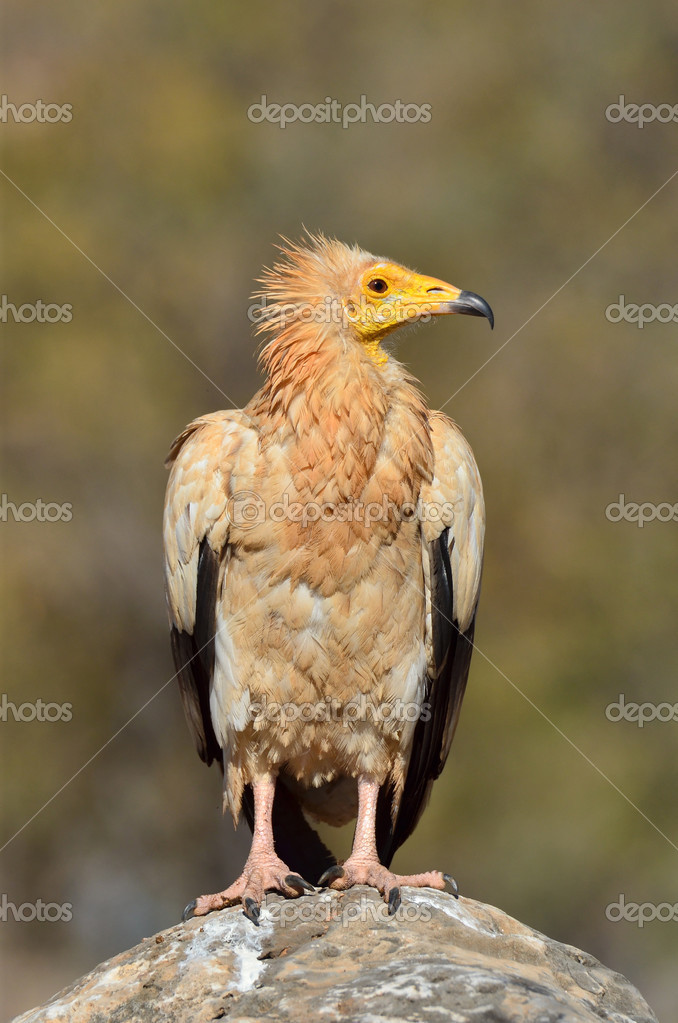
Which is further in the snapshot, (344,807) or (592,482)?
(592,482)

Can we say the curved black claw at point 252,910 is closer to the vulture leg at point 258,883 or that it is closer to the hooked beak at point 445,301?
the vulture leg at point 258,883

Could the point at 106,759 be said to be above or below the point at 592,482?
below

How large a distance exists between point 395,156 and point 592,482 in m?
4.53

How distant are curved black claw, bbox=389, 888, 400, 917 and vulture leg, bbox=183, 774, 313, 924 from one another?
34 cm

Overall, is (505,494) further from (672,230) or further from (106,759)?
(106,759)

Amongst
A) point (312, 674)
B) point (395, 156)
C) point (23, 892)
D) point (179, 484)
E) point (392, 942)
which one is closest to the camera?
point (392, 942)

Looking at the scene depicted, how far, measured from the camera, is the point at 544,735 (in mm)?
12875

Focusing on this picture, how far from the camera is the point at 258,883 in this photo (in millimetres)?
4793

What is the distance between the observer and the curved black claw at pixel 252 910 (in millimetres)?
4516

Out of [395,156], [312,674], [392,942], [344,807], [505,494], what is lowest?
[392,942]

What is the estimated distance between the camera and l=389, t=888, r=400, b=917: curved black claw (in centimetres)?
456

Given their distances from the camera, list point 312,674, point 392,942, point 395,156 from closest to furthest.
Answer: point 392,942
point 312,674
point 395,156

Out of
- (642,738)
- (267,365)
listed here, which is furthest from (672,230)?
(267,365)

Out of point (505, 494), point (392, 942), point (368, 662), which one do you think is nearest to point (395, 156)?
point (505, 494)
